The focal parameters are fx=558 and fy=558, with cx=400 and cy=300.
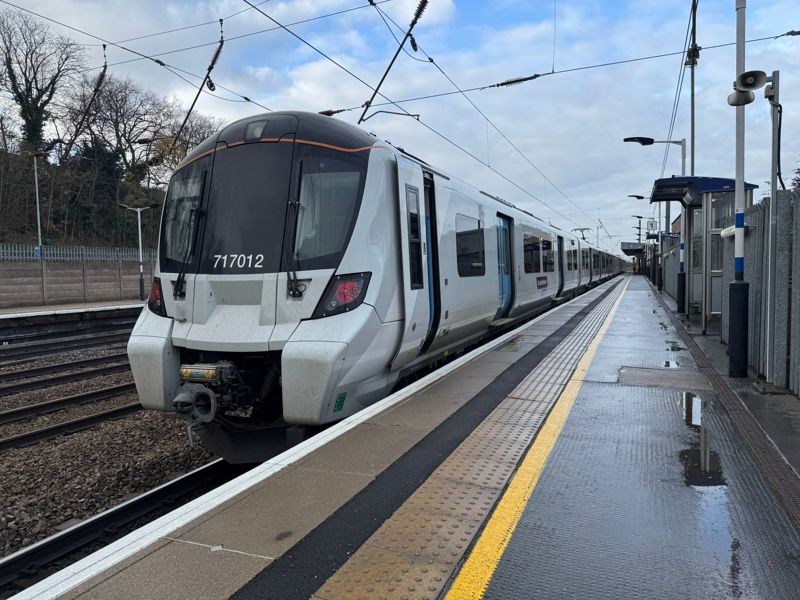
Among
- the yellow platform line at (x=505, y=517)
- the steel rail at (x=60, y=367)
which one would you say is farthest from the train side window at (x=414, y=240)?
the steel rail at (x=60, y=367)

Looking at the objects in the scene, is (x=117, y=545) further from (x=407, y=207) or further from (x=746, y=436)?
(x=746, y=436)

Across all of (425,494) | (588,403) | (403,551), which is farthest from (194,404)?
(588,403)

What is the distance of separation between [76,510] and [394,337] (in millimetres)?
3472

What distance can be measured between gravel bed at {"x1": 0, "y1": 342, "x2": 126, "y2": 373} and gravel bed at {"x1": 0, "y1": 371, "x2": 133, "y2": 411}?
213 centimetres

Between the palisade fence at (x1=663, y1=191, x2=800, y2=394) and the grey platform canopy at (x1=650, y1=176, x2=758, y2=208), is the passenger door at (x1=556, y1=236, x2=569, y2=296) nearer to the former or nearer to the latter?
the grey platform canopy at (x1=650, y1=176, x2=758, y2=208)

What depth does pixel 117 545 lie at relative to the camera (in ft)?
9.53

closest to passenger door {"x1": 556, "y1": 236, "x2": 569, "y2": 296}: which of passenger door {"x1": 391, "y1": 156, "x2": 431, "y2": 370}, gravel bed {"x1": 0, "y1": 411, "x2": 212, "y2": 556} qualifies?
passenger door {"x1": 391, "y1": 156, "x2": 431, "y2": 370}

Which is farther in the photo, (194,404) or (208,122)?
(208,122)

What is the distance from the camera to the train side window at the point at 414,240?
6.00 metres

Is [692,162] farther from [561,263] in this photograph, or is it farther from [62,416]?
[62,416]

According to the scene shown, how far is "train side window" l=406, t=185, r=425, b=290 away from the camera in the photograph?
6.00 meters

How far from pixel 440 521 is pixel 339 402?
1.97 m

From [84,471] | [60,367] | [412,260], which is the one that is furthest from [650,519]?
[60,367]

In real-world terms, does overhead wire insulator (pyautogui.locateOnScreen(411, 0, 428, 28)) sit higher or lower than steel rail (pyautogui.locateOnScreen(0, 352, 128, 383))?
higher
